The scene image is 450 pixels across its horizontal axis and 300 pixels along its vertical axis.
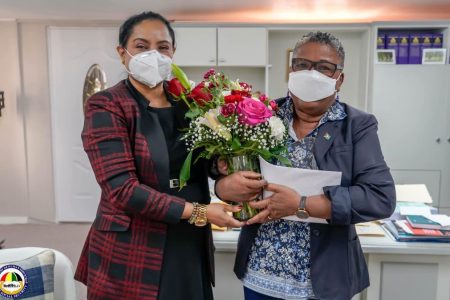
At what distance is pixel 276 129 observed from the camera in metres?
1.12

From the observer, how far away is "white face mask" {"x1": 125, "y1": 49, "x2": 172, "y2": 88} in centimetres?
121

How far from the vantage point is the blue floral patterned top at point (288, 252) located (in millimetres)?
1162

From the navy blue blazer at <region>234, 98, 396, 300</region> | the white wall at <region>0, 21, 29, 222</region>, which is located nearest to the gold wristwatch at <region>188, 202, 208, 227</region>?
the navy blue blazer at <region>234, 98, 396, 300</region>

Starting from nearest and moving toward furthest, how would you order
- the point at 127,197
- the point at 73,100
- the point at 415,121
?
the point at 127,197
the point at 415,121
the point at 73,100

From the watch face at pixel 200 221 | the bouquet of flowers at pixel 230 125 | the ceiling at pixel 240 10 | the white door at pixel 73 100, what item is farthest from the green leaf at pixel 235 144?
the white door at pixel 73 100

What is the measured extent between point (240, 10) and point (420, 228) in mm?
2891

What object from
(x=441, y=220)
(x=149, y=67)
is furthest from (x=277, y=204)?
(x=441, y=220)

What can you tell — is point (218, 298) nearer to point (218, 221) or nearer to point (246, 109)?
point (218, 221)

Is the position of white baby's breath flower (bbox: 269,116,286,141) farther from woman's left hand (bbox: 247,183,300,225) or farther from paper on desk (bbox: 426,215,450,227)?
paper on desk (bbox: 426,215,450,227)

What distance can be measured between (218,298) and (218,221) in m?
0.85

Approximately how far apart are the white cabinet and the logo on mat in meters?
3.16

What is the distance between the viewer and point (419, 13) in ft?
13.7

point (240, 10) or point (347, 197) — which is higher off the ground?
point (240, 10)

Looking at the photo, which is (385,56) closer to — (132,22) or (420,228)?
(420,228)
